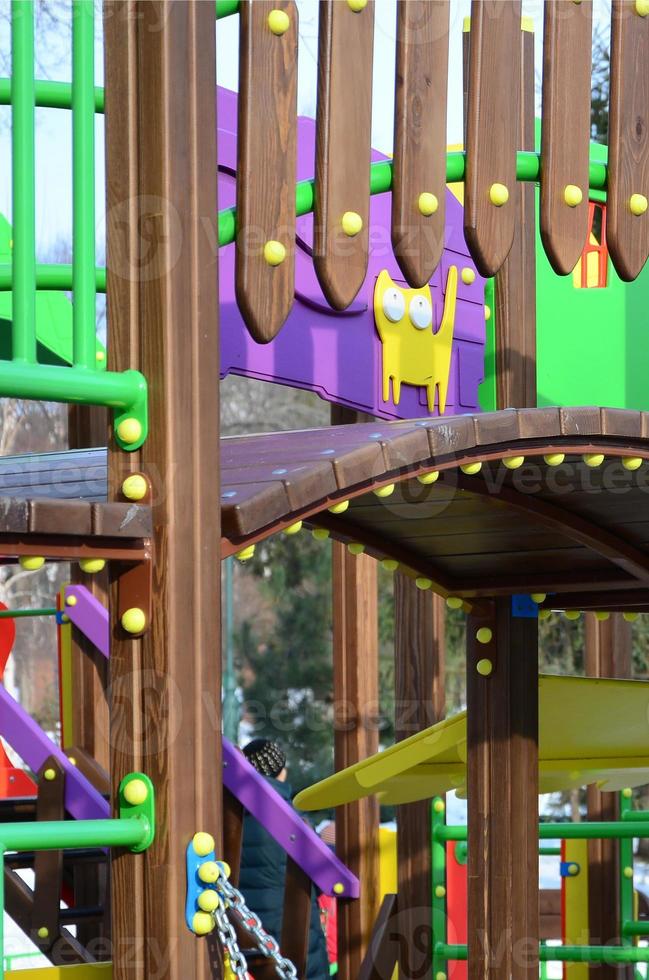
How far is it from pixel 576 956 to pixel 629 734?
3.55 feet

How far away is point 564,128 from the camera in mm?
3086

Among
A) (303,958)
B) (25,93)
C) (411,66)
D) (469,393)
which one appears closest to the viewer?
(25,93)

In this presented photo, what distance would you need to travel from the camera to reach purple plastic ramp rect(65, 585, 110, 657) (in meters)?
5.92

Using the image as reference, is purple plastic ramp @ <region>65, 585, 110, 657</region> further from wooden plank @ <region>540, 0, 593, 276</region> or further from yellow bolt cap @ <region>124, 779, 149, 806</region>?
yellow bolt cap @ <region>124, 779, 149, 806</region>

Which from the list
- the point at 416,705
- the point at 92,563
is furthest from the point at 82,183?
the point at 416,705

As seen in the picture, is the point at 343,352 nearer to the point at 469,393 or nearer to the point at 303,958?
the point at 469,393

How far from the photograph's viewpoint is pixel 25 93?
224 cm

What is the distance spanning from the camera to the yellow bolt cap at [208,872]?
2221 mm

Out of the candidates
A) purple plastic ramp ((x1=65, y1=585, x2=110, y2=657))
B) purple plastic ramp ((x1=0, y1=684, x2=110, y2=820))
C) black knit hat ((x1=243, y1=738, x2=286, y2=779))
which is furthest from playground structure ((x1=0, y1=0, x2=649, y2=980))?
black knit hat ((x1=243, y1=738, x2=286, y2=779))

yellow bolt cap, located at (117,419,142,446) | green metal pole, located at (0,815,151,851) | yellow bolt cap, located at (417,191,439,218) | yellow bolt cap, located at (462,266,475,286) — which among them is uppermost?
yellow bolt cap, located at (462,266,475,286)

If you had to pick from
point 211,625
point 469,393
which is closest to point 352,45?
point 211,625

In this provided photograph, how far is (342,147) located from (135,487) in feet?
2.88

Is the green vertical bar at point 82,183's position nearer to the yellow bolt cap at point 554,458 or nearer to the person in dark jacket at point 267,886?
the yellow bolt cap at point 554,458

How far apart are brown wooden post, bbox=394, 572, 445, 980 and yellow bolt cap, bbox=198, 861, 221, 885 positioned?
3.52 meters
